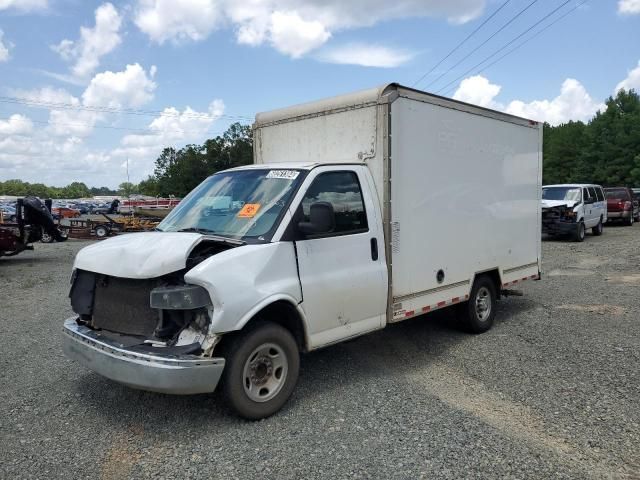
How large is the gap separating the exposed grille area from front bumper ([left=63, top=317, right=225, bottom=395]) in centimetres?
24

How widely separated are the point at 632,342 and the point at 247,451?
497 centimetres

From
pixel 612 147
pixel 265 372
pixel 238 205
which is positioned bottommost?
pixel 265 372

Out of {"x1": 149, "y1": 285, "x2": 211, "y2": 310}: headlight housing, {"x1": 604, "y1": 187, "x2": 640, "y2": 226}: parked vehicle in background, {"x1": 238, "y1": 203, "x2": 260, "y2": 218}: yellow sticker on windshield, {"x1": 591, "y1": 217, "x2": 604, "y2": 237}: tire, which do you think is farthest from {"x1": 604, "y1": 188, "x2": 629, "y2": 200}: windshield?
{"x1": 149, "y1": 285, "x2": 211, "y2": 310}: headlight housing

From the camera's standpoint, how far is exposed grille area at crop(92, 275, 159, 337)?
4.14 metres

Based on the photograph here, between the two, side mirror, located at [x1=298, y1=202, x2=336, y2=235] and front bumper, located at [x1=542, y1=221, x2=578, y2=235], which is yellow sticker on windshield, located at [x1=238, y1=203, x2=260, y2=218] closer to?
side mirror, located at [x1=298, y1=202, x2=336, y2=235]

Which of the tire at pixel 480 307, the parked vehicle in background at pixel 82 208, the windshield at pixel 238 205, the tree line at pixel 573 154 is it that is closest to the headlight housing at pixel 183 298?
the windshield at pixel 238 205

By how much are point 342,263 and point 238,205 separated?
109cm

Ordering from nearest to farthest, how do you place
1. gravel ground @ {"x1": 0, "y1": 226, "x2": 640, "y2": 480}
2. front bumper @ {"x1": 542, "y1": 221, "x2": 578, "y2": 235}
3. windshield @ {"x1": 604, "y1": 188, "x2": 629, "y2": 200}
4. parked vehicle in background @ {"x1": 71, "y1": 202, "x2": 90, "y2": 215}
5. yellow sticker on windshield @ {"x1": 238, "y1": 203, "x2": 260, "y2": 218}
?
gravel ground @ {"x1": 0, "y1": 226, "x2": 640, "y2": 480} < yellow sticker on windshield @ {"x1": 238, "y1": 203, "x2": 260, "y2": 218} < front bumper @ {"x1": 542, "y1": 221, "x2": 578, "y2": 235} < windshield @ {"x1": 604, "y1": 188, "x2": 629, "y2": 200} < parked vehicle in background @ {"x1": 71, "y1": 202, "x2": 90, "y2": 215}

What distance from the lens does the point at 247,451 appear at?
3.77 meters

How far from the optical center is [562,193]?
64.7ft

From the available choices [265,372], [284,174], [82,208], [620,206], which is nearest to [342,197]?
[284,174]

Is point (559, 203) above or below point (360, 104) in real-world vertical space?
below

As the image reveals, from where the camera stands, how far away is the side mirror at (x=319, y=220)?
436cm

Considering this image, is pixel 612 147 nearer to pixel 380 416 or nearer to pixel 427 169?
pixel 427 169
